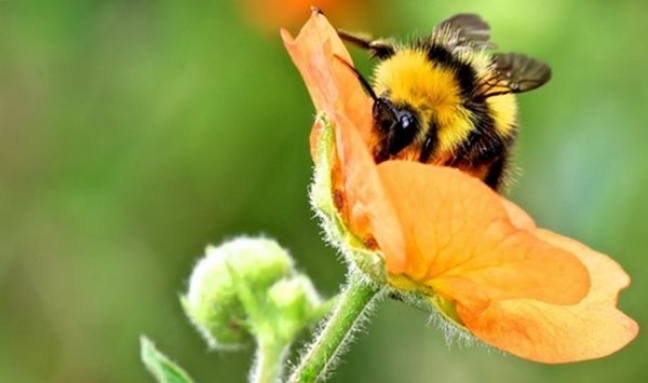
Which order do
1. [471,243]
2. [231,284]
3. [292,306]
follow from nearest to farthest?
[471,243]
[292,306]
[231,284]

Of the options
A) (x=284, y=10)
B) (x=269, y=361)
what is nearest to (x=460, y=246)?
(x=269, y=361)

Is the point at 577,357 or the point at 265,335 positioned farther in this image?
the point at 265,335

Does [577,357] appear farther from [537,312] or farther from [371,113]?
[371,113]

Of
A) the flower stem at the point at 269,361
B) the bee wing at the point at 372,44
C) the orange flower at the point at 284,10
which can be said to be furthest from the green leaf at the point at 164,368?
the orange flower at the point at 284,10

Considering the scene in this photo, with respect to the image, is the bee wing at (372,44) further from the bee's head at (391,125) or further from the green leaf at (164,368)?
the green leaf at (164,368)

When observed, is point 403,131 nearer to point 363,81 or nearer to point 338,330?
point 363,81

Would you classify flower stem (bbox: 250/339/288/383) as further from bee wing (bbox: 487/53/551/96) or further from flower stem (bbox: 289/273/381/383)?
bee wing (bbox: 487/53/551/96)

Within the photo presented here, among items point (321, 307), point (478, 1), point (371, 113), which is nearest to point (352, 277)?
point (371, 113)
